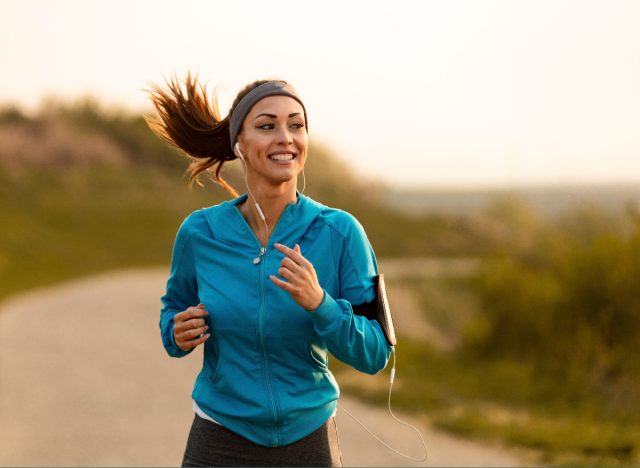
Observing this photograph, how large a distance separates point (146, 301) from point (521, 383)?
8604 mm

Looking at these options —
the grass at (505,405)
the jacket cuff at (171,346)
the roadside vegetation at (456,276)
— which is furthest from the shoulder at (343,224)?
the grass at (505,405)

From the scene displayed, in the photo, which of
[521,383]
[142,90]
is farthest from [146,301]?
[142,90]

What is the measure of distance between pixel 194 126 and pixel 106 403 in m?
6.81

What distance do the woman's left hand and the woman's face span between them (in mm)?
367

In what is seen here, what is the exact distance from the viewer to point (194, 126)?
3549 mm

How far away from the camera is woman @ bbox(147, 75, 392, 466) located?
9.66 feet

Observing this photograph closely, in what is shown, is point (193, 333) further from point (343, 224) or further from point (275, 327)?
point (343, 224)

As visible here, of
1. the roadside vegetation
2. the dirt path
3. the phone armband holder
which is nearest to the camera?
the phone armband holder

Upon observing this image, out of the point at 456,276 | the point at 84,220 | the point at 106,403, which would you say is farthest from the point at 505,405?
the point at 84,220

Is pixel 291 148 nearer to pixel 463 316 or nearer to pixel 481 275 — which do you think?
pixel 481 275

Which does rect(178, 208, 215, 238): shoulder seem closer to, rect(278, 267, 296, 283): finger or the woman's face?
the woman's face

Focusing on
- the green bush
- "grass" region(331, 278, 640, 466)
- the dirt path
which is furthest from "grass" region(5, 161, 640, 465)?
the dirt path

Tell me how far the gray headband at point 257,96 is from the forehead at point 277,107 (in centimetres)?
1

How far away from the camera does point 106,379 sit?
36.4ft
